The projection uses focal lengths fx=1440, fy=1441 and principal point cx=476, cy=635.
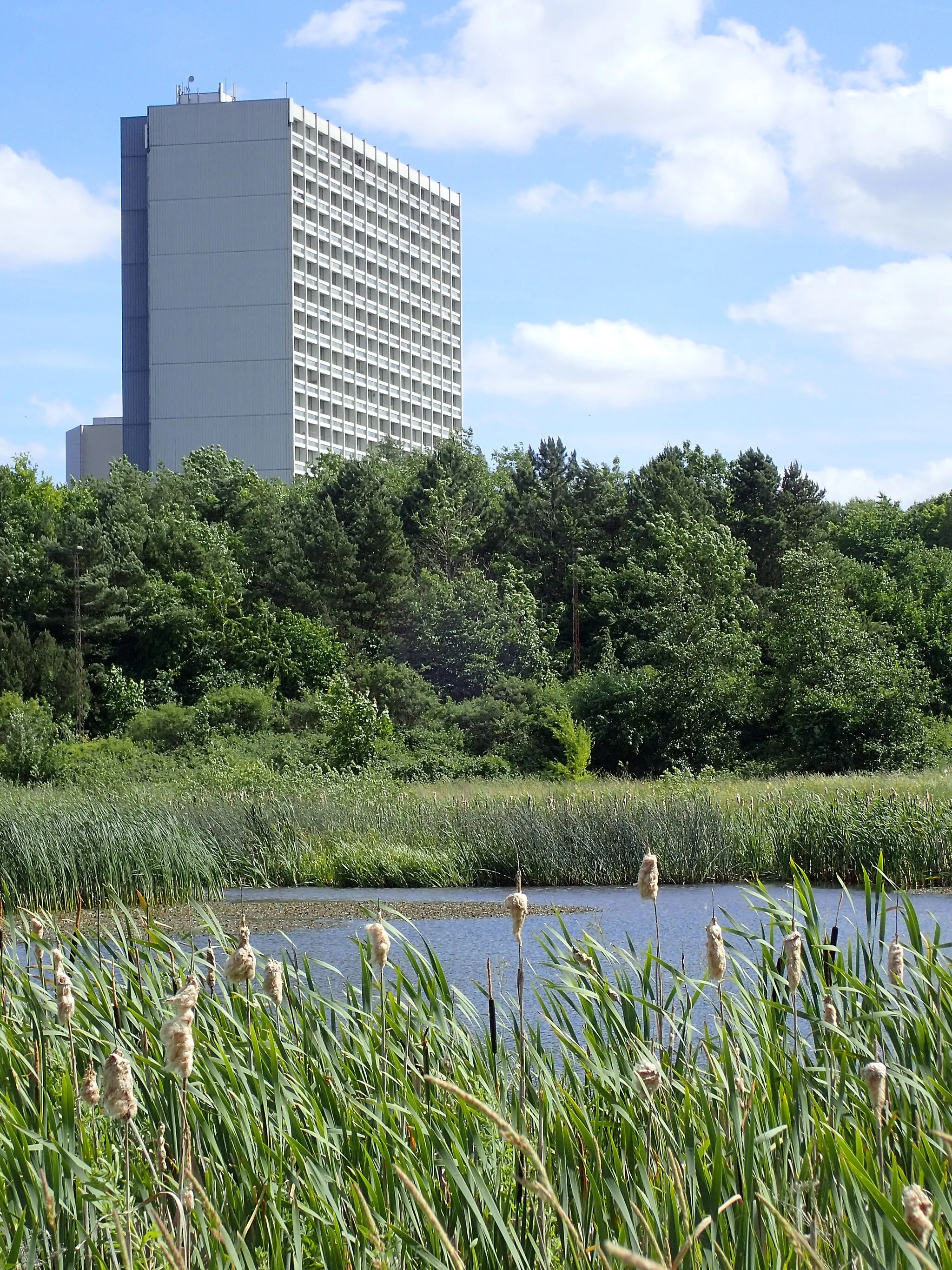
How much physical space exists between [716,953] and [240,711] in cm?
3986

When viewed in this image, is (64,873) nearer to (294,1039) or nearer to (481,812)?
(481,812)

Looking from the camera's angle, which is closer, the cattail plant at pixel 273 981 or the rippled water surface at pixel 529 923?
the cattail plant at pixel 273 981

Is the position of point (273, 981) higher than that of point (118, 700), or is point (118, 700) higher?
point (118, 700)

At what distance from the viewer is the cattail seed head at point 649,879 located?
324cm

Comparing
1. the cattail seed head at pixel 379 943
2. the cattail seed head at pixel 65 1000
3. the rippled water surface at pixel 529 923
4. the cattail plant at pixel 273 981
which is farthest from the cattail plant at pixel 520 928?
the rippled water surface at pixel 529 923

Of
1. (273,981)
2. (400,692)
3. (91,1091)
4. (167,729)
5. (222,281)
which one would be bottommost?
(167,729)

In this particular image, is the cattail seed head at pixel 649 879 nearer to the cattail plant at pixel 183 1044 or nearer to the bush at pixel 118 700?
the cattail plant at pixel 183 1044

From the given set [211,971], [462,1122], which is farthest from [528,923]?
[462,1122]

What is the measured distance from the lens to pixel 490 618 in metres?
45.2

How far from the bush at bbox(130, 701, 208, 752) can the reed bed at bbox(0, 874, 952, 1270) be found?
120ft

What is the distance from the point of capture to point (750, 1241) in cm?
272

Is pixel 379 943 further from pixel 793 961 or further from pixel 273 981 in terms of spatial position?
pixel 793 961

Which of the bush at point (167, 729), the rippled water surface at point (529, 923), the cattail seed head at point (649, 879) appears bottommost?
the rippled water surface at point (529, 923)

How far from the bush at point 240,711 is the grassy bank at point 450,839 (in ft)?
56.3
